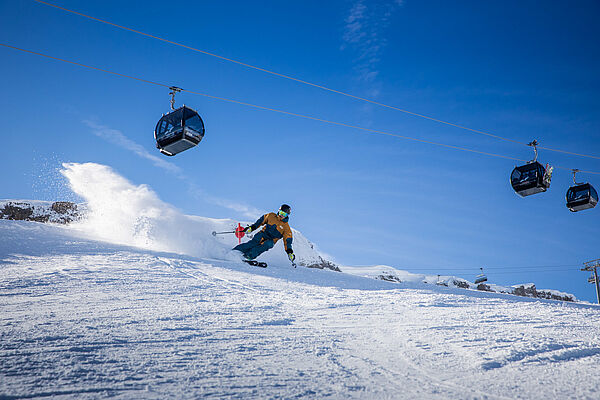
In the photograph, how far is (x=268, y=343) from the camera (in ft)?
12.0

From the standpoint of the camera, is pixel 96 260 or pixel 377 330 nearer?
pixel 377 330

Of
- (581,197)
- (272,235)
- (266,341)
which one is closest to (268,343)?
(266,341)

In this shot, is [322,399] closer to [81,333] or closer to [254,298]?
[81,333]

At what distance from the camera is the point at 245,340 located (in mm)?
3682

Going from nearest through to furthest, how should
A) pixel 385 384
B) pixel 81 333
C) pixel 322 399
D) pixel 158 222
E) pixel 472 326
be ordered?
pixel 322 399 < pixel 385 384 < pixel 81 333 < pixel 472 326 < pixel 158 222

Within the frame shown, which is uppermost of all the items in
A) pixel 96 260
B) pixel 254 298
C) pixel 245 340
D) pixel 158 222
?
pixel 158 222

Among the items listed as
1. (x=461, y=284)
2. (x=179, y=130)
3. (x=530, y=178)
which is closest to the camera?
(x=179, y=130)

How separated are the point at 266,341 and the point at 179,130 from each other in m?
7.51

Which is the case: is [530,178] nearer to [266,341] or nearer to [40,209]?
[266,341]

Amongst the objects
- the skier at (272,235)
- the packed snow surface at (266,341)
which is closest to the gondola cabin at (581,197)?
the packed snow surface at (266,341)

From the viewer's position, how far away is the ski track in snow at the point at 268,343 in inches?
105

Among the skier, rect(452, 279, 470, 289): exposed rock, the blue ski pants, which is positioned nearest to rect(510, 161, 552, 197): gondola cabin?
the skier

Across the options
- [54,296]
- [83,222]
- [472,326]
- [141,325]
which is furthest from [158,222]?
[472,326]

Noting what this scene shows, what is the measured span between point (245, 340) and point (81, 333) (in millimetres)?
1501
